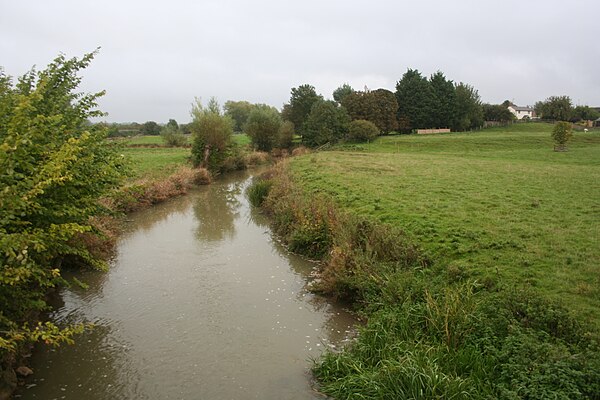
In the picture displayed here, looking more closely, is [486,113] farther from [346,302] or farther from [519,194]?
[346,302]

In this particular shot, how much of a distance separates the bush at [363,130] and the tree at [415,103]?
12.9 m

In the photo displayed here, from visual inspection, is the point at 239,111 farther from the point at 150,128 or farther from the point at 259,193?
the point at 259,193

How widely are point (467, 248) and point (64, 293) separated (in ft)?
38.3

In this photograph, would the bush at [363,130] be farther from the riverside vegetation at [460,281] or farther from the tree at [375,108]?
the riverside vegetation at [460,281]

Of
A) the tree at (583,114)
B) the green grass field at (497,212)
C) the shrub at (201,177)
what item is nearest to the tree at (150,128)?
the shrub at (201,177)

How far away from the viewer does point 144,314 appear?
10891mm

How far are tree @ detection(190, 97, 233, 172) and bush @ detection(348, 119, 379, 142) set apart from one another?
21.0 m

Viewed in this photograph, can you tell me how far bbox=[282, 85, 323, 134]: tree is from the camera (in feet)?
236

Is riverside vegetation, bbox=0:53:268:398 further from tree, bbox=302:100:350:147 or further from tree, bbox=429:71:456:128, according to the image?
tree, bbox=429:71:456:128

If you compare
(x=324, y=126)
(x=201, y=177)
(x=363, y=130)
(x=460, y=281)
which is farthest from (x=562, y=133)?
(x=460, y=281)

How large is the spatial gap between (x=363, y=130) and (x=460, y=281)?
48.8 m

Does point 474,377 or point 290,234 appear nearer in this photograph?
point 474,377

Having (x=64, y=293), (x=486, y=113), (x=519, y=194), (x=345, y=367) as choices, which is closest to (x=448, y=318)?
(x=345, y=367)

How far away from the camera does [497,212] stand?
1527 cm
